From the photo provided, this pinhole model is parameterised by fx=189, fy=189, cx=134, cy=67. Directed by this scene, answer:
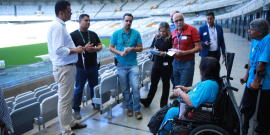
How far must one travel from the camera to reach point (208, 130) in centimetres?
180

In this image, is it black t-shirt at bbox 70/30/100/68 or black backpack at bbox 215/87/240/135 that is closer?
black backpack at bbox 215/87/240/135

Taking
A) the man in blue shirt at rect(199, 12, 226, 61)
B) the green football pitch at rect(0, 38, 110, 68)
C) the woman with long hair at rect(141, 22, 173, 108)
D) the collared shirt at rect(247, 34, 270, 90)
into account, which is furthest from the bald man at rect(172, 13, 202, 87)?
the green football pitch at rect(0, 38, 110, 68)

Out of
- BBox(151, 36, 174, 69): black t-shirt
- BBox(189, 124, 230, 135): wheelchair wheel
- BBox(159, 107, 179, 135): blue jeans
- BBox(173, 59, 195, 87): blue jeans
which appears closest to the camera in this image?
BBox(189, 124, 230, 135): wheelchair wheel

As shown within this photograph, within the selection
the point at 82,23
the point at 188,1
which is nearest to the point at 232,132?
the point at 82,23

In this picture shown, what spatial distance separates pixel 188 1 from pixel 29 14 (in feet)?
124

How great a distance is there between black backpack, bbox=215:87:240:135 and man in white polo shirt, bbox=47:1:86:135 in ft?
5.54

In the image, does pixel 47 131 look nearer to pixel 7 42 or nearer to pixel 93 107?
pixel 93 107

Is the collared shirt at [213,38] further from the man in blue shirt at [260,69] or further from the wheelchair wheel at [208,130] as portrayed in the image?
the wheelchair wheel at [208,130]

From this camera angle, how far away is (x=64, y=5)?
2.23 meters

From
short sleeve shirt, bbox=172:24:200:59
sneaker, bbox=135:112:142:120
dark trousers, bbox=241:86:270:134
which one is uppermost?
short sleeve shirt, bbox=172:24:200:59

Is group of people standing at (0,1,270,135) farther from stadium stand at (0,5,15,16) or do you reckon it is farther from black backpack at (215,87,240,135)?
stadium stand at (0,5,15,16)

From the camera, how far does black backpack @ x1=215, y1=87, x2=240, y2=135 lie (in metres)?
1.82

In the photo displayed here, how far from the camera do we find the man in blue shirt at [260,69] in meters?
2.17

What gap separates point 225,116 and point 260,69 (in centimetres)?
78
